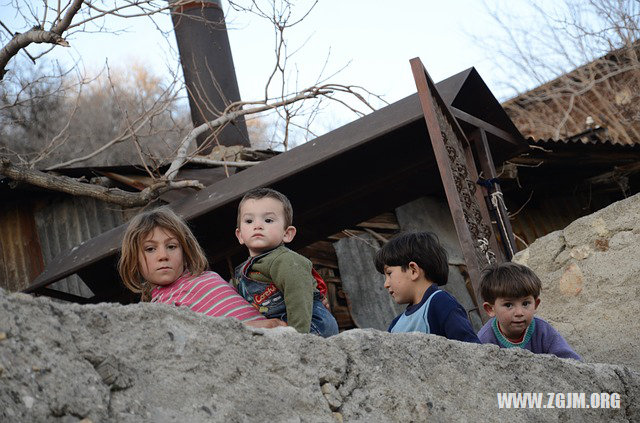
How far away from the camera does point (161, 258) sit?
3238 mm

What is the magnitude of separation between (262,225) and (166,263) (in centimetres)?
39

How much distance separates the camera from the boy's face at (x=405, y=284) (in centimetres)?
349

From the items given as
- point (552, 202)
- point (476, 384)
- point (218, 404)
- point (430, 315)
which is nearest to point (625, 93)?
point (552, 202)

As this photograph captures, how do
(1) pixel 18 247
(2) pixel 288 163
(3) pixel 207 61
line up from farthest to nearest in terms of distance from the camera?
1. (3) pixel 207 61
2. (1) pixel 18 247
3. (2) pixel 288 163

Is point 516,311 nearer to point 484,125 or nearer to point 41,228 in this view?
point 484,125

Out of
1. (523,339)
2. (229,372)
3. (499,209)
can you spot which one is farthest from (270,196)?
(499,209)

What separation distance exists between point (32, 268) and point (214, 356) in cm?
629

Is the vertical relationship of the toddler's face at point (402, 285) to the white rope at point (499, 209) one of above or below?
below

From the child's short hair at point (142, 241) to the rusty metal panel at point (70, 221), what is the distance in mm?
4674

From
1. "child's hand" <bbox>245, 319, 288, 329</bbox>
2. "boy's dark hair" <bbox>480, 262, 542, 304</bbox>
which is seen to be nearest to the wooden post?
"boy's dark hair" <bbox>480, 262, 542, 304</bbox>

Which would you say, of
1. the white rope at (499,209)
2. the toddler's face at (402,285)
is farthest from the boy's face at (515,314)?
the white rope at (499,209)

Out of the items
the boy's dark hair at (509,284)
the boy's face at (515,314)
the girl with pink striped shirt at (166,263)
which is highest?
the girl with pink striped shirt at (166,263)

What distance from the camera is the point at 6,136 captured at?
1563cm

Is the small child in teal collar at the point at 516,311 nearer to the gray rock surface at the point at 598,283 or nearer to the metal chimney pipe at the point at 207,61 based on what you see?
the gray rock surface at the point at 598,283
